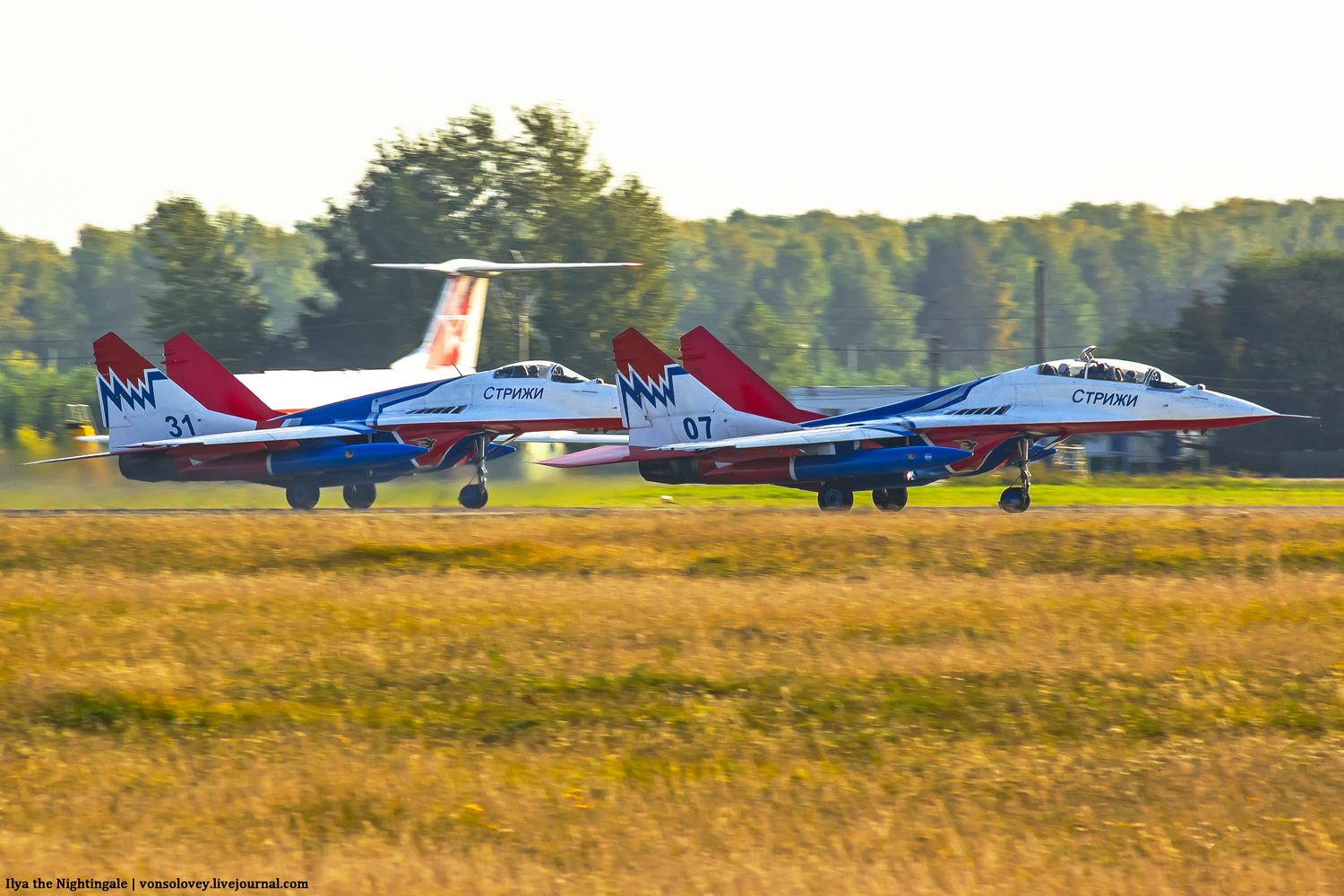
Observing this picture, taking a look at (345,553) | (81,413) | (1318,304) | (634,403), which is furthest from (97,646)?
(1318,304)

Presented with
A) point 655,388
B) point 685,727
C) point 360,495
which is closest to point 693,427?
point 655,388

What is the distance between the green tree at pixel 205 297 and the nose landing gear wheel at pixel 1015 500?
5412 centimetres

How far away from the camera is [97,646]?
12.7 meters

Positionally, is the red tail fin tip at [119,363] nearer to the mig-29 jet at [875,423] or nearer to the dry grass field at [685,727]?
the mig-29 jet at [875,423]

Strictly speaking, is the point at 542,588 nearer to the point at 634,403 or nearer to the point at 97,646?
the point at 97,646

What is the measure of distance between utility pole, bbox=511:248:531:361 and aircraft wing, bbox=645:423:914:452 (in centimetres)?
3441

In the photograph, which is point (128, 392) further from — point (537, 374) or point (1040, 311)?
point (1040, 311)

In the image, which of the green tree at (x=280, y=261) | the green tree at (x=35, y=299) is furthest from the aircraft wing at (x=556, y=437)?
the green tree at (x=280, y=261)

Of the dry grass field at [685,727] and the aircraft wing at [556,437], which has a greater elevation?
the aircraft wing at [556,437]

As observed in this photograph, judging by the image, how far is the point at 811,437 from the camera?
2783 cm

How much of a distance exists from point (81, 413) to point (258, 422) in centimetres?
1768

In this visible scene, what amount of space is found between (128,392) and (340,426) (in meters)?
4.90

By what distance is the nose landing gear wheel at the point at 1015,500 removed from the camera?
92.9 feet

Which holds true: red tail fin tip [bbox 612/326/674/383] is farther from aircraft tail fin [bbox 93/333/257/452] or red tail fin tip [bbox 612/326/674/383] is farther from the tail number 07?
aircraft tail fin [bbox 93/333/257/452]
